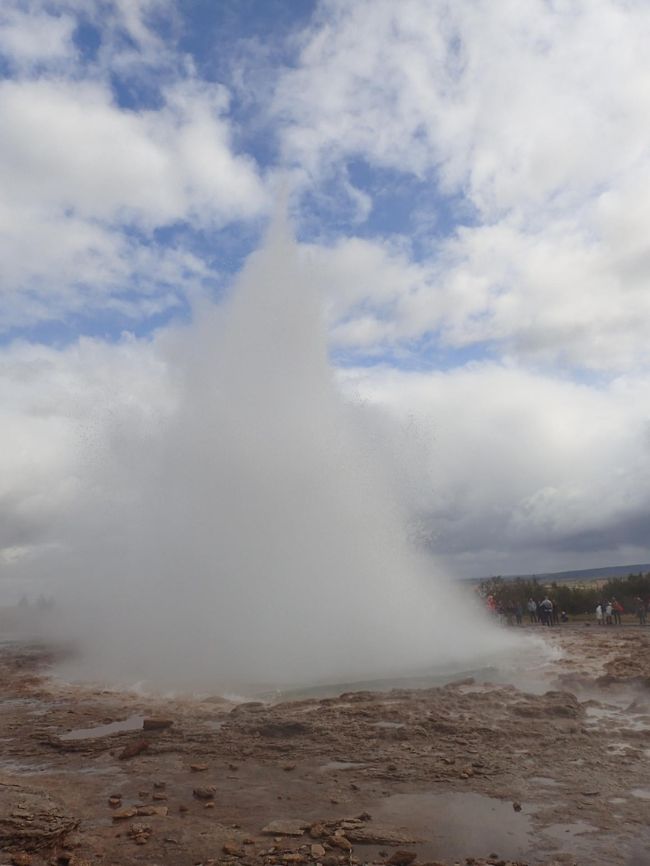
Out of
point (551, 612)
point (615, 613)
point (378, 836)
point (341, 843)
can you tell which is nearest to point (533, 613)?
point (551, 612)

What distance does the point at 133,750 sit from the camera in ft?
25.5

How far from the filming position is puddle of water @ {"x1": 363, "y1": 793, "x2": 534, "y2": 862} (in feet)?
16.5

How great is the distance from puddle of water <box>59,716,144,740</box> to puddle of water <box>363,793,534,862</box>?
4.68 metres

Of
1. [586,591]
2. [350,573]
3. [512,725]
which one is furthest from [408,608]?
[586,591]

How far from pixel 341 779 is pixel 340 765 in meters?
0.52

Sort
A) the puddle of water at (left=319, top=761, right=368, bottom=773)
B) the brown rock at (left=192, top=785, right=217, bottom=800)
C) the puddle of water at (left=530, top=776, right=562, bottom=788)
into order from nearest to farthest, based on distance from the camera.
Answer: the brown rock at (left=192, top=785, right=217, bottom=800) → the puddle of water at (left=530, top=776, right=562, bottom=788) → the puddle of water at (left=319, top=761, right=368, bottom=773)

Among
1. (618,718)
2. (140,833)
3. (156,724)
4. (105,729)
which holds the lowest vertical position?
(618,718)

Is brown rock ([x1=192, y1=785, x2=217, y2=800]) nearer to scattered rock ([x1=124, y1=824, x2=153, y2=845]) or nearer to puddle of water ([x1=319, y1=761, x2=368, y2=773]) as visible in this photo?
scattered rock ([x1=124, y1=824, x2=153, y2=845])

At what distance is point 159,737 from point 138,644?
10.2 m

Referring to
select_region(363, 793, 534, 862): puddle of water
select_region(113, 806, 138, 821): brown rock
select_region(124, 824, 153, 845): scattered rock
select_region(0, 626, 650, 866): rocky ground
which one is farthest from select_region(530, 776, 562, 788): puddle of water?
select_region(113, 806, 138, 821): brown rock

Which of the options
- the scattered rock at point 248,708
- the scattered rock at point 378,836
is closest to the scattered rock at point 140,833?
the scattered rock at point 378,836

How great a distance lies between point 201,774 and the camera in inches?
274

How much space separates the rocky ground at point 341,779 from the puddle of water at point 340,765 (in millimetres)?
44

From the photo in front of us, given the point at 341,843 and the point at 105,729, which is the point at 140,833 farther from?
the point at 105,729
